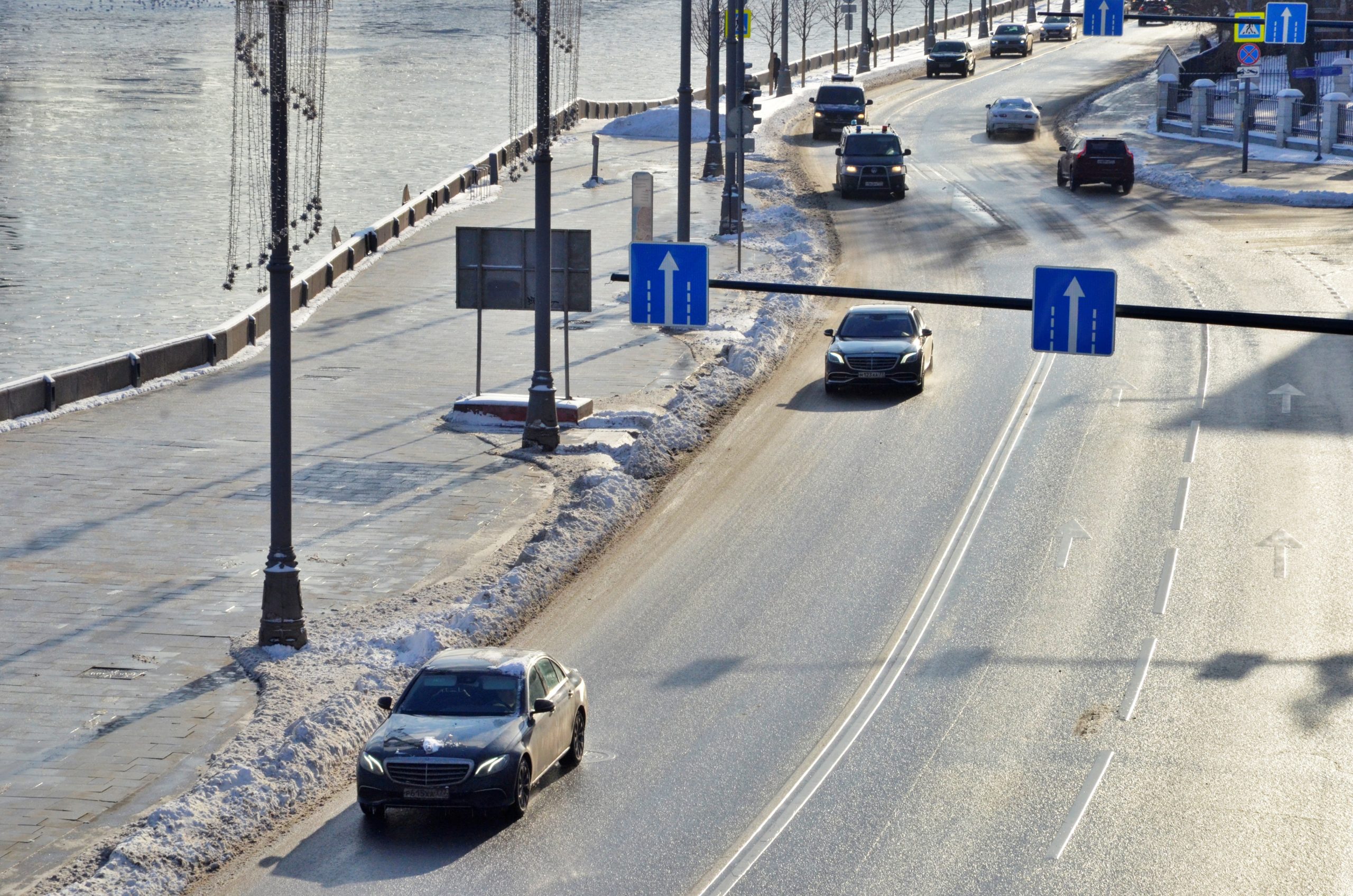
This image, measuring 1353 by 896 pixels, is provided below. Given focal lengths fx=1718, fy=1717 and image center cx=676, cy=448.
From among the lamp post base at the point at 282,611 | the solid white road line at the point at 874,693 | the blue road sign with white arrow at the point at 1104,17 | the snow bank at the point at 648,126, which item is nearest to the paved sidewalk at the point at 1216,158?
the blue road sign with white arrow at the point at 1104,17

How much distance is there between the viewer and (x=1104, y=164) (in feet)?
165

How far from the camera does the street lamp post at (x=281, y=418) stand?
17.3 m

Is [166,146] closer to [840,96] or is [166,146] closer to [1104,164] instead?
[840,96]

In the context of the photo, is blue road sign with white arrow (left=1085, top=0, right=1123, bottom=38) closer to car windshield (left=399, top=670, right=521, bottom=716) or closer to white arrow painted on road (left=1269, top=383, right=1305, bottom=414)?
white arrow painted on road (left=1269, top=383, right=1305, bottom=414)

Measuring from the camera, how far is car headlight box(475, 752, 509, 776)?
539 inches

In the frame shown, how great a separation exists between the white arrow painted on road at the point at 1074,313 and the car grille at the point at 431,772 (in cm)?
967

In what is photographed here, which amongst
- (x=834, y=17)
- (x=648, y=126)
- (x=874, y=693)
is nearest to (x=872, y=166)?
(x=648, y=126)

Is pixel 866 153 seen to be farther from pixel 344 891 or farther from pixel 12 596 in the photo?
pixel 344 891

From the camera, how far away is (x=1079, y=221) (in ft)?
151

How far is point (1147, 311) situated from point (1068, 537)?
4517 mm

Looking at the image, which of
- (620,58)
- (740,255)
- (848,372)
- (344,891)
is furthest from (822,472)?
(620,58)

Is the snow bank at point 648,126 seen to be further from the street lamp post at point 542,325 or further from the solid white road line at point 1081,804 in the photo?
the solid white road line at point 1081,804

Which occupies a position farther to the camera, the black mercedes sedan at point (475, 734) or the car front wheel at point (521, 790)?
the car front wheel at point (521, 790)

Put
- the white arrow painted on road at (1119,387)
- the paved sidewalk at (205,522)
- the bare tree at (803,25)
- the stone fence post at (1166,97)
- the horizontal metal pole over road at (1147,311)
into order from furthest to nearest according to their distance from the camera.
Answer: the bare tree at (803,25) → the stone fence post at (1166,97) → the white arrow painted on road at (1119,387) → the horizontal metal pole over road at (1147,311) → the paved sidewalk at (205,522)
